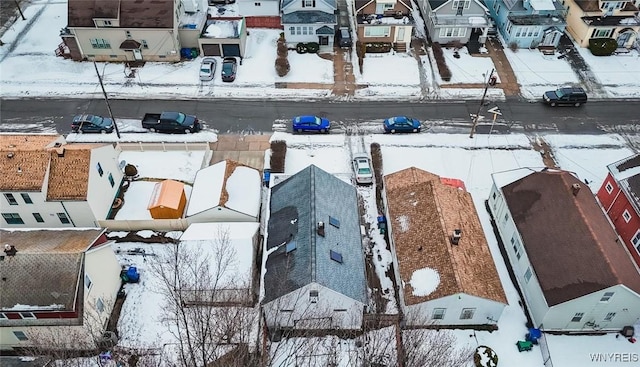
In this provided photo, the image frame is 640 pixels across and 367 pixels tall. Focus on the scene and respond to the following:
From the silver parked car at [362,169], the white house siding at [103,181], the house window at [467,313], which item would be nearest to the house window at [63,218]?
the white house siding at [103,181]

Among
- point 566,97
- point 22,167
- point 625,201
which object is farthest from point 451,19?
point 22,167

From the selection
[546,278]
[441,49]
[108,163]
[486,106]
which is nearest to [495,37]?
[441,49]

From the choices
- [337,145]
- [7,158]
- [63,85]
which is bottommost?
[7,158]

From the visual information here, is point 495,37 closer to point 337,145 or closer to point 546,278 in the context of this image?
point 337,145

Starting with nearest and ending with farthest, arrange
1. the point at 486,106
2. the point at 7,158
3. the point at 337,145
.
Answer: the point at 7,158, the point at 337,145, the point at 486,106

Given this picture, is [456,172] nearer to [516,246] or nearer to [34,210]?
[516,246]

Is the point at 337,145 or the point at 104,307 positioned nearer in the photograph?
the point at 104,307

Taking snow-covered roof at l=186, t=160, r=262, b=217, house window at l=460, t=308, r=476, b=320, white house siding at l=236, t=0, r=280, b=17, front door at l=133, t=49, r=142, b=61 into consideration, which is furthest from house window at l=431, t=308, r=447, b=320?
front door at l=133, t=49, r=142, b=61
